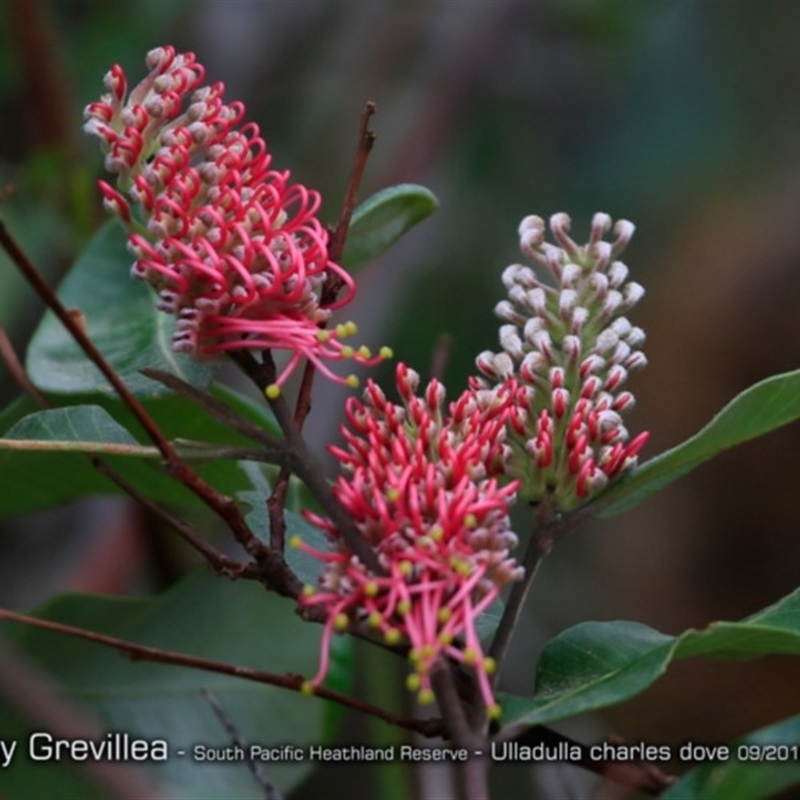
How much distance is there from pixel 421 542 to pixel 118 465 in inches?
19.5

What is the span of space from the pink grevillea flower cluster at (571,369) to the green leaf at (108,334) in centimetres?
20

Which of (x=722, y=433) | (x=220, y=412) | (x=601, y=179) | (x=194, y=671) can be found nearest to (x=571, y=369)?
(x=722, y=433)

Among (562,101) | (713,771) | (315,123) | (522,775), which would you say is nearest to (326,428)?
(522,775)

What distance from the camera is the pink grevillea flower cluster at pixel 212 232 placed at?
79 cm

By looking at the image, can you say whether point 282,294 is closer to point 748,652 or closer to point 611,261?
point 611,261

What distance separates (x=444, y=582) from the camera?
71 cm

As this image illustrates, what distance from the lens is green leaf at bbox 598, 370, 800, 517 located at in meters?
0.85

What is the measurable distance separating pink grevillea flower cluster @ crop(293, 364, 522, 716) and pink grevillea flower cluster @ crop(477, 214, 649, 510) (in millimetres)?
51

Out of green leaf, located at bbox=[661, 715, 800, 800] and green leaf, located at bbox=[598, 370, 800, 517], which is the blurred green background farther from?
green leaf, located at bbox=[661, 715, 800, 800]

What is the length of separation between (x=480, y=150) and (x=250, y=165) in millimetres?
2199

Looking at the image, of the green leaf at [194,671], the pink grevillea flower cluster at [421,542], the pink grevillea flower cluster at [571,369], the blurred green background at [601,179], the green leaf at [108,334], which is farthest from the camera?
the blurred green background at [601,179]

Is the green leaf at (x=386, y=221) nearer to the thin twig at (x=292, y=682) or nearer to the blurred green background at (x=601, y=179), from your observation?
the thin twig at (x=292, y=682)

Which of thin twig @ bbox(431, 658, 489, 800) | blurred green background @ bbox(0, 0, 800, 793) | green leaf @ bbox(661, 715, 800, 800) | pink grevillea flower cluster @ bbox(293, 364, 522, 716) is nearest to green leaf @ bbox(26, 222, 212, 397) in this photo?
pink grevillea flower cluster @ bbox(293, 364, 522, 716)

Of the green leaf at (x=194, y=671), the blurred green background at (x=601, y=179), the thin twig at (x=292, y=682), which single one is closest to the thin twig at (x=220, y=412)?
the thin twig at (x=292, y=682)
